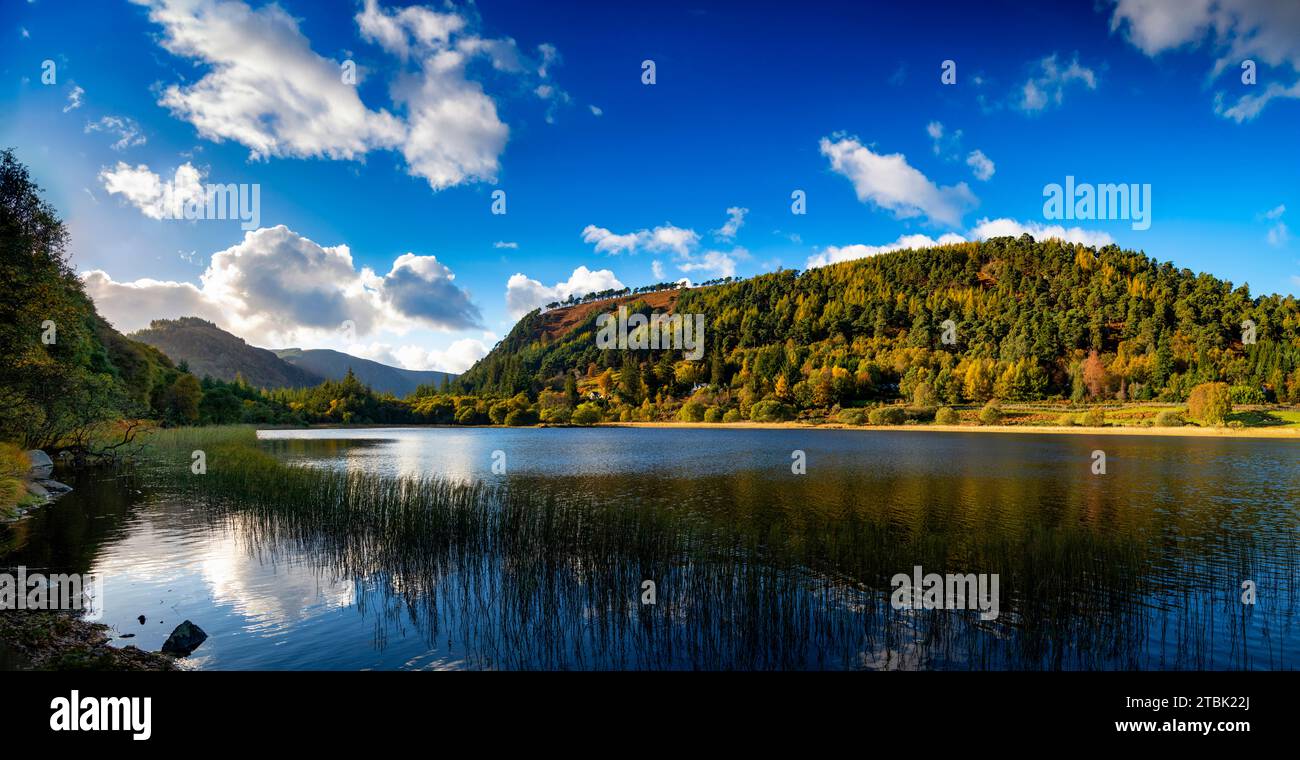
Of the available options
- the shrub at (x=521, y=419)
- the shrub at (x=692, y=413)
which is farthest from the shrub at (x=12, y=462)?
the shrub at (x=521, y=419)

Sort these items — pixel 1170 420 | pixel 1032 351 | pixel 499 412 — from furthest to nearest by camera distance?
pixel 499 412 < pixel 1032 351 < pixel 1170 420

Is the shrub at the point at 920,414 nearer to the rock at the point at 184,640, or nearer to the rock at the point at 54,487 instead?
the rock at the point at 54,487

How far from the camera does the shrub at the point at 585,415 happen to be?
5620 inches

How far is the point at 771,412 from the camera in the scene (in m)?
134

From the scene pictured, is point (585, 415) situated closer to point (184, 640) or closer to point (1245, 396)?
point (1245, 396)

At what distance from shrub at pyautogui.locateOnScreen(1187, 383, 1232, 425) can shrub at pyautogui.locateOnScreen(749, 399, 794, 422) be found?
69043mm

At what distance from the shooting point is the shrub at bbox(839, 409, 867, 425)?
12256 cm

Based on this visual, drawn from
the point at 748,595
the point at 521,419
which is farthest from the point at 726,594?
the point at 521,419

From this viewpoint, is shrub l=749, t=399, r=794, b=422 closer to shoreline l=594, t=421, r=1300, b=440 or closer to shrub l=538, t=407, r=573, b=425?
shoreline l=594, t=421, r=1300, b=440

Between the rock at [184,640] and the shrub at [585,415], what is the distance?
133 meters

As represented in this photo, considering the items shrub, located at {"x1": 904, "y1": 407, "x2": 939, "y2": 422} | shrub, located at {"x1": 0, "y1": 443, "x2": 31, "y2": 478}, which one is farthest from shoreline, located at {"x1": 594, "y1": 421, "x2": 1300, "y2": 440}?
shrub, located at {"x1": 0, "y1": 443, "x2": 31, "y2": 478}

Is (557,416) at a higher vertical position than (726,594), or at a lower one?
lower

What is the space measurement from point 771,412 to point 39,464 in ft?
397
